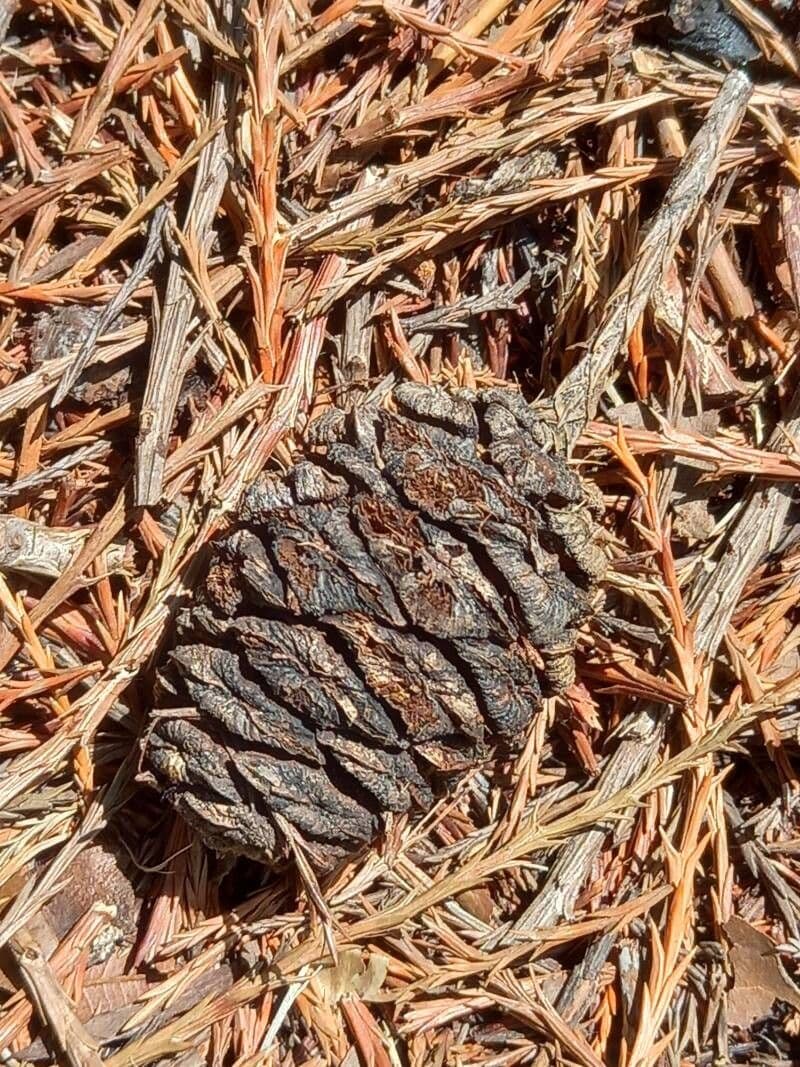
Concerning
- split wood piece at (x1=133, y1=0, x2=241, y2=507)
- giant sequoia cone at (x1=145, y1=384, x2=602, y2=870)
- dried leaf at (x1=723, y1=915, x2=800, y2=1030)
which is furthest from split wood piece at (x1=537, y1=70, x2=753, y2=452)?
dried leaf at (x1=723, y1=915, x2=800, y2=1030)

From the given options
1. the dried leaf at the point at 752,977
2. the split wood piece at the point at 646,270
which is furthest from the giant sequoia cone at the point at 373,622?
the dried leaf at the point at 752,977

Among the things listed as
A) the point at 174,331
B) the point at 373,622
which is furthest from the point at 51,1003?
the point at 174,331

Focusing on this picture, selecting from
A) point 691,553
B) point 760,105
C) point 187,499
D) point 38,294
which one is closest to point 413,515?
point 187,499

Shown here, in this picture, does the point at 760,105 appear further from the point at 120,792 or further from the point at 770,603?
the point at 120,792

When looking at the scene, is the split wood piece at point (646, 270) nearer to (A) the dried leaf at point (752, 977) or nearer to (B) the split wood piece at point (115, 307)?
(B) the split wood piece at point (115, 307)

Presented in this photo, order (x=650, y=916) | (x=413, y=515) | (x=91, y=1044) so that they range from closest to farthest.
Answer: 1. (x=413, y=515)
2. (x=91, y=1044)
3. (x=650, y=916)
